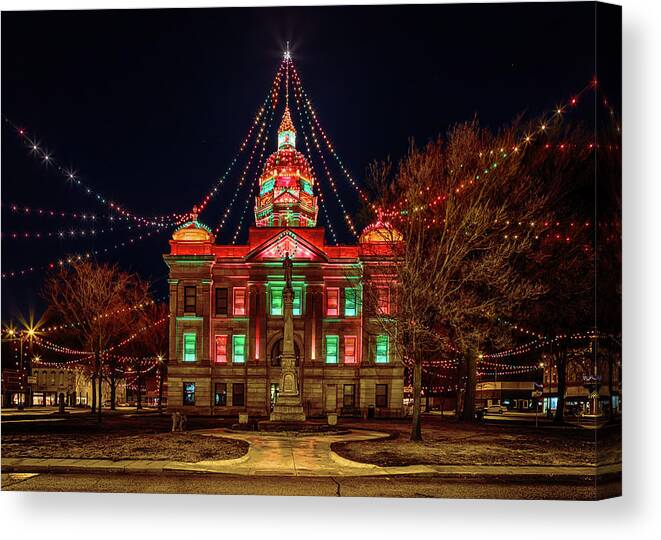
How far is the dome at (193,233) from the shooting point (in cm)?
4725

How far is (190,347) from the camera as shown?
46.7m

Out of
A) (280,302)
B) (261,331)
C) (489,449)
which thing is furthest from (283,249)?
(489,449)

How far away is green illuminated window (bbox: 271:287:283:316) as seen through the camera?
1828 inches

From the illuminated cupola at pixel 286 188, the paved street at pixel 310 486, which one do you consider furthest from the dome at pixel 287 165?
the paved street at pixel 310 486

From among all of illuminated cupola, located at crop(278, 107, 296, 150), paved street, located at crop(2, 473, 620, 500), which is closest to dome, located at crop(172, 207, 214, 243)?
illuminated cupola, located at crop(278, 107, 296, 150)

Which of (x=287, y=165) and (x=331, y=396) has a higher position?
(x=287, y=165)

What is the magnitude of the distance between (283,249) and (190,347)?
8178mm

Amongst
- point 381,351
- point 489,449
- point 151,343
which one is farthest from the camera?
point 151,343

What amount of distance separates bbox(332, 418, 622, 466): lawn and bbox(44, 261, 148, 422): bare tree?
14.1m

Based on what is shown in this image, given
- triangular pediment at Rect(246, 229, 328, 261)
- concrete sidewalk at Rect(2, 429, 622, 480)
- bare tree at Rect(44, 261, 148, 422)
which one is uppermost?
triangular pediment at Rect(246, 229, 328, 261)

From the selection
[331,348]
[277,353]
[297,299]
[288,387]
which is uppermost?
[297,299]

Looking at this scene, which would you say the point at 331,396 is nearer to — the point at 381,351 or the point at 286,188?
the point at 381,351

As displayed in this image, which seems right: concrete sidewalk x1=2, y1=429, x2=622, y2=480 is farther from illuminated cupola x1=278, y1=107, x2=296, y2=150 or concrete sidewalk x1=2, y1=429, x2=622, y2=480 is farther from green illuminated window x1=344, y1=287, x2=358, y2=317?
illuminated cupola x1=278, y1=107, x2=296, y2=150

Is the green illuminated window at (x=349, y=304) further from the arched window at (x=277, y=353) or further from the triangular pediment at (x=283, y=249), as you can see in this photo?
the arched window at (x=277, y=353)
